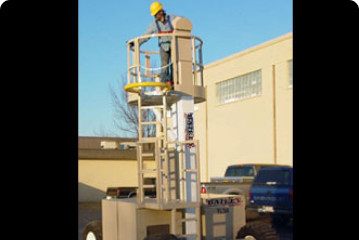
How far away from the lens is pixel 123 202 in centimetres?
930

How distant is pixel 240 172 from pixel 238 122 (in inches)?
369

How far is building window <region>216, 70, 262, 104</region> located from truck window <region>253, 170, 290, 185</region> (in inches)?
469

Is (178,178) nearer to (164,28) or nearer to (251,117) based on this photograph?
(164,28)

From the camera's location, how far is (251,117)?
28719 millimetres

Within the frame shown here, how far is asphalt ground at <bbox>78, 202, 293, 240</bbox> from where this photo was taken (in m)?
15.8

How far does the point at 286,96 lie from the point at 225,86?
5.72 m

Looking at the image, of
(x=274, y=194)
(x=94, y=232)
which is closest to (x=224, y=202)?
(x=94, y=232)

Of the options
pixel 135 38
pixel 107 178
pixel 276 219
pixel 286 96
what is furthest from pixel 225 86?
pixel 135 38

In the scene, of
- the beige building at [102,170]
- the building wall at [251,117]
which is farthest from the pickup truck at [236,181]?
the beige building at [102,170]

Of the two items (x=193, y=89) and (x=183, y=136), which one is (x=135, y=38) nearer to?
(x=193, y=89)

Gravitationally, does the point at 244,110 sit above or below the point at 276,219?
above

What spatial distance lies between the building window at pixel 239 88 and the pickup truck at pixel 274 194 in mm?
12119

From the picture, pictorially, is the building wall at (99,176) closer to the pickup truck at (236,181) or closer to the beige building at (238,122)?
the beige building at (238,122)
